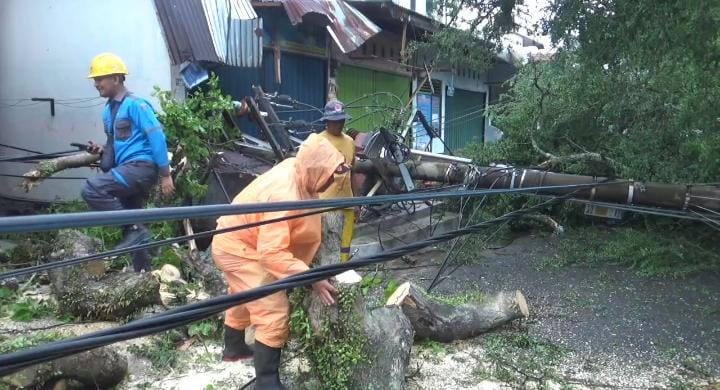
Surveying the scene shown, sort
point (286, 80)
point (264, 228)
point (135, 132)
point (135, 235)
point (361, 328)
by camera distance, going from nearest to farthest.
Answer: point (264, 228)
point (361, 328)
point (135, 132)
point (135, 235)
point (286, 80)

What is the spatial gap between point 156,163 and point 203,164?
1.84m

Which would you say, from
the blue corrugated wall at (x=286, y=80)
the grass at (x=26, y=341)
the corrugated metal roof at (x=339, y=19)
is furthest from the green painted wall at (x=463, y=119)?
the grass at (x=26, y=341)

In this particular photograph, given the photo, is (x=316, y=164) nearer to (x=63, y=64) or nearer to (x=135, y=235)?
(x=135, y=235)

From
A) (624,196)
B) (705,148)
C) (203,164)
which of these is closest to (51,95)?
(203,164)

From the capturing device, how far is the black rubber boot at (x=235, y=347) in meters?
4.14

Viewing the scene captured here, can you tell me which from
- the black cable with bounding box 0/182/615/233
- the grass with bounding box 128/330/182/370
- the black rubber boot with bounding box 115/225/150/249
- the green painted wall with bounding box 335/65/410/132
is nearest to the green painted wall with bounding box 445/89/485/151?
the green painted wall with bounding box 335/65/410/132

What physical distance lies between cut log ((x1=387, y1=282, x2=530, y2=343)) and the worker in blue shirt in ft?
7.46

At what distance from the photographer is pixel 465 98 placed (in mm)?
17797

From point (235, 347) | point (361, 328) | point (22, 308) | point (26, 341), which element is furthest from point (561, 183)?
point (22, 308)

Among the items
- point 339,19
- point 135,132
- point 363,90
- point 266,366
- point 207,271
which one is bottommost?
point 207,271

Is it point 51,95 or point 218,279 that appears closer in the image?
point 218,279

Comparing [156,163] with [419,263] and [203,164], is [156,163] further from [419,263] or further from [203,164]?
[419,263]

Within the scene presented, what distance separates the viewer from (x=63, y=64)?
8148 millimetres

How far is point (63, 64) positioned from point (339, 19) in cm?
394
